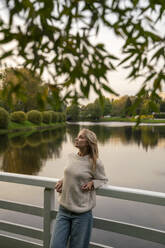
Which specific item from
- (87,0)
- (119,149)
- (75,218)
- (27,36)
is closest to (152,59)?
(87,0)

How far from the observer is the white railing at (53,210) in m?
1.89

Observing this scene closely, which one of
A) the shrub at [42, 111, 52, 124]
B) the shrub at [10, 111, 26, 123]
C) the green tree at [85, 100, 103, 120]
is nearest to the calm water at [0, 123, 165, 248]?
the shrub at [10, 111, 26, 123]

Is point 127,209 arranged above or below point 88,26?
below

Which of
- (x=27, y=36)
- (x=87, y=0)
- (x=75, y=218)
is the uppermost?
(x=87, y=0)

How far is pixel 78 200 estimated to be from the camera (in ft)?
7.06

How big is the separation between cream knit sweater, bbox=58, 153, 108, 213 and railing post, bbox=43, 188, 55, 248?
94mm

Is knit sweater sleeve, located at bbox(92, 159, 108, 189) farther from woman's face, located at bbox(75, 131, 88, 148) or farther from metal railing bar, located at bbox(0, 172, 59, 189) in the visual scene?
metal railing bar, located at bbox(0, 172, 59, 189)

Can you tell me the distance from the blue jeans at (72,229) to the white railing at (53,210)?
87 millimetres

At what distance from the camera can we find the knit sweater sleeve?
208 centimetres

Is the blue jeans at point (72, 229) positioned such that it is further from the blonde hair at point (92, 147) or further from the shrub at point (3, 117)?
the shrub at point (3, 117)

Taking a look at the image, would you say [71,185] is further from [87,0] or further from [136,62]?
[87,0]

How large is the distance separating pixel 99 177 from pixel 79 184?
19 centimetres

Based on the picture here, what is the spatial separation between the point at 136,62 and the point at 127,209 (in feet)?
20.7

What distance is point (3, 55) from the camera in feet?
3.69
